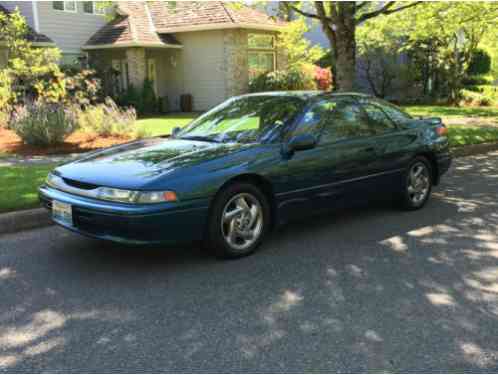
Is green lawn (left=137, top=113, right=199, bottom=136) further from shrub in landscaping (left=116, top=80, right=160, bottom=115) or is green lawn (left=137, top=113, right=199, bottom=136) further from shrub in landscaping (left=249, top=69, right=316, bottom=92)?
shrub in landscaping (left=249, top=69, right=316, bottom=92)

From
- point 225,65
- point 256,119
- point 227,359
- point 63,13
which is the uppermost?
point 63,13

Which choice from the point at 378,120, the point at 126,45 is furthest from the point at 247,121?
the point at 126,45

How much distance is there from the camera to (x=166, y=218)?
4.47m

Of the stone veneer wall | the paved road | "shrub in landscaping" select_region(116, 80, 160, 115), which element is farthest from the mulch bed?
the stone veneer wall

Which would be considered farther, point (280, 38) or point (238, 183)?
point (280, 38)

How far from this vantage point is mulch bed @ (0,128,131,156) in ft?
36.4

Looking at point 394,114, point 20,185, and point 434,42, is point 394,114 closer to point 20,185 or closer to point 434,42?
point 20,185

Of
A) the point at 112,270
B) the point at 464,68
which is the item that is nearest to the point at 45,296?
the point at 112,270

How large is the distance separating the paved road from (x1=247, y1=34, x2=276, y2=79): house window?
17.8 m

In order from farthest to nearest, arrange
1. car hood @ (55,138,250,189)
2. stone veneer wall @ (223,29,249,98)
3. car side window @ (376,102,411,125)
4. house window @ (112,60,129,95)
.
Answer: house window @ (112,60,129,95)
stone veneer wall @ (223,29,249,98)
car side window @ (376,102,411,125)
car hood @ (55,138,250,189)

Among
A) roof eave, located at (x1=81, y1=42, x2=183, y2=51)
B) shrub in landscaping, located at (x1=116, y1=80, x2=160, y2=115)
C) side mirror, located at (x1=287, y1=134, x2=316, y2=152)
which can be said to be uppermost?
roof eave, located at (x1=81, y1=42, x2=183, y2=51)

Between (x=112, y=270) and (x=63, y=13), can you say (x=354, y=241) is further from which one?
(x=63, y=13)

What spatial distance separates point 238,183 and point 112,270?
134 centimetres

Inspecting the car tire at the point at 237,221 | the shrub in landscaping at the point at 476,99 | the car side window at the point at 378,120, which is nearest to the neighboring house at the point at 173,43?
the shrub in landscaping at the point at 476,99
